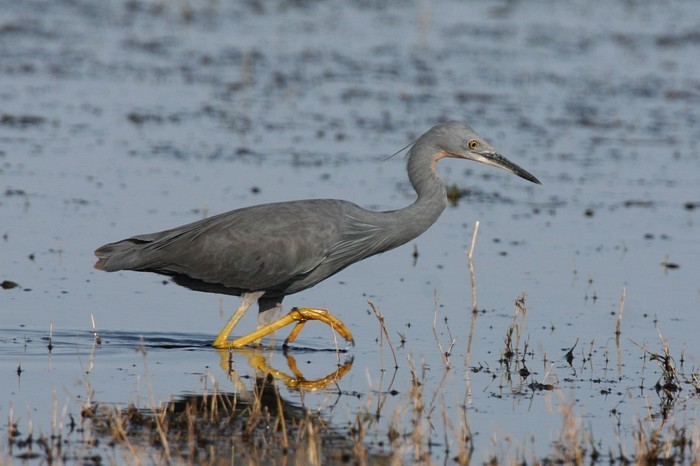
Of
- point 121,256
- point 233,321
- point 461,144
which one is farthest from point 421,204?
point 121,256

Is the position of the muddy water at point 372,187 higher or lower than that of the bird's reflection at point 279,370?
higher

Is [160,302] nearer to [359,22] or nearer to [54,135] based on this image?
[54,135]

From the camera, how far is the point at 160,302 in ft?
34.9

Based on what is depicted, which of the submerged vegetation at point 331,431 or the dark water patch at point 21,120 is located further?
the dark water patch at point 21,120

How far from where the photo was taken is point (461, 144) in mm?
9781

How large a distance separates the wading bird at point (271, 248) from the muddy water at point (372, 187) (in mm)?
445

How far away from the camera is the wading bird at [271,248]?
9.21 m

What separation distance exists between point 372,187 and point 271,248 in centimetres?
551

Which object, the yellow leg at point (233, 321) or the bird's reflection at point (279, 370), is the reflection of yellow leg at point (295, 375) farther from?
the yellow leg at point (233, 321)

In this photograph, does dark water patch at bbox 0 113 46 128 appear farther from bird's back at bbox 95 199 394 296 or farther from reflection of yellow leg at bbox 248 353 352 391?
reflection of yellow leg at bbox 248 353 352 391

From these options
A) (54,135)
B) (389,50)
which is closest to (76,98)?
(54,135)

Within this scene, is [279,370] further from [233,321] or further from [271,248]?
[271,248]

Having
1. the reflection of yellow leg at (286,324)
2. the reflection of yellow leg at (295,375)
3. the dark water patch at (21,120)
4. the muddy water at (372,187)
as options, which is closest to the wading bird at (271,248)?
the reflection of yellow leg at (286,324)

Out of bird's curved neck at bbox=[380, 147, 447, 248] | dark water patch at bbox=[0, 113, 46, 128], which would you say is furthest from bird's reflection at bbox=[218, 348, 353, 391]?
dark water patch at bbox=[0, 113, 46, 128]
